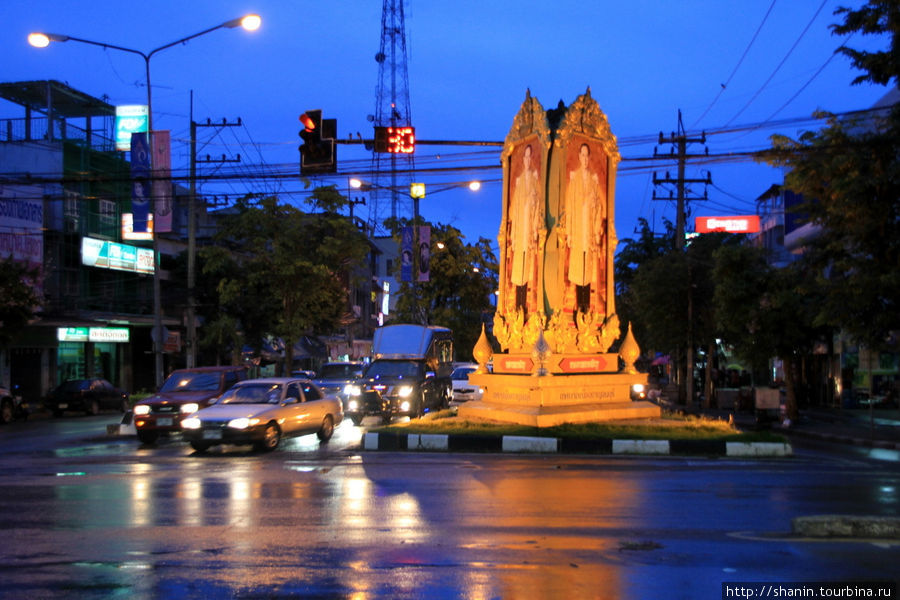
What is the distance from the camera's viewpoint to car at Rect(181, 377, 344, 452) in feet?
55.3

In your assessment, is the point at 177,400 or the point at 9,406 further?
the point at 9,406

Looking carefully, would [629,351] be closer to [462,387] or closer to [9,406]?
[462,387]

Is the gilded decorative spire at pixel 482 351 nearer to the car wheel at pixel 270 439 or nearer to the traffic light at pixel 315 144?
the car wheel at pixel 270 439

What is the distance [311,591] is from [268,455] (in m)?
10.7

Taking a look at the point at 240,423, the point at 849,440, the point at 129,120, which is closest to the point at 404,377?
the point at 240,423

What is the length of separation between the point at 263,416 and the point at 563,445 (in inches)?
242

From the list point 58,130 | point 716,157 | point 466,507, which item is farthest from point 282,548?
point 58,130

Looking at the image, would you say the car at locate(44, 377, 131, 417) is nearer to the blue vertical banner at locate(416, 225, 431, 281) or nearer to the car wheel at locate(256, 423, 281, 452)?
the blue vertical banner at locate(416, 225, 431, 281)

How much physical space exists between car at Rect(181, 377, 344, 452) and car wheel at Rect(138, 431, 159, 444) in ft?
6.05

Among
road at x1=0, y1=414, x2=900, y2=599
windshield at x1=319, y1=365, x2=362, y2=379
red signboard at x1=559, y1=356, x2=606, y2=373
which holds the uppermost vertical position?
red signboard at x1=559, y1=356, x2=606, y2=373

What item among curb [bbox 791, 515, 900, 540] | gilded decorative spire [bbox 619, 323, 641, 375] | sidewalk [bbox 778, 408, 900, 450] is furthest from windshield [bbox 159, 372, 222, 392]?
sidewalk [bbox 778, 408, 900, 450]

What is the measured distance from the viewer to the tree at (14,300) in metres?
29.4

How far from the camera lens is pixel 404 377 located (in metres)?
27.6

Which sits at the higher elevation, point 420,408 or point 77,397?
point 77,397
